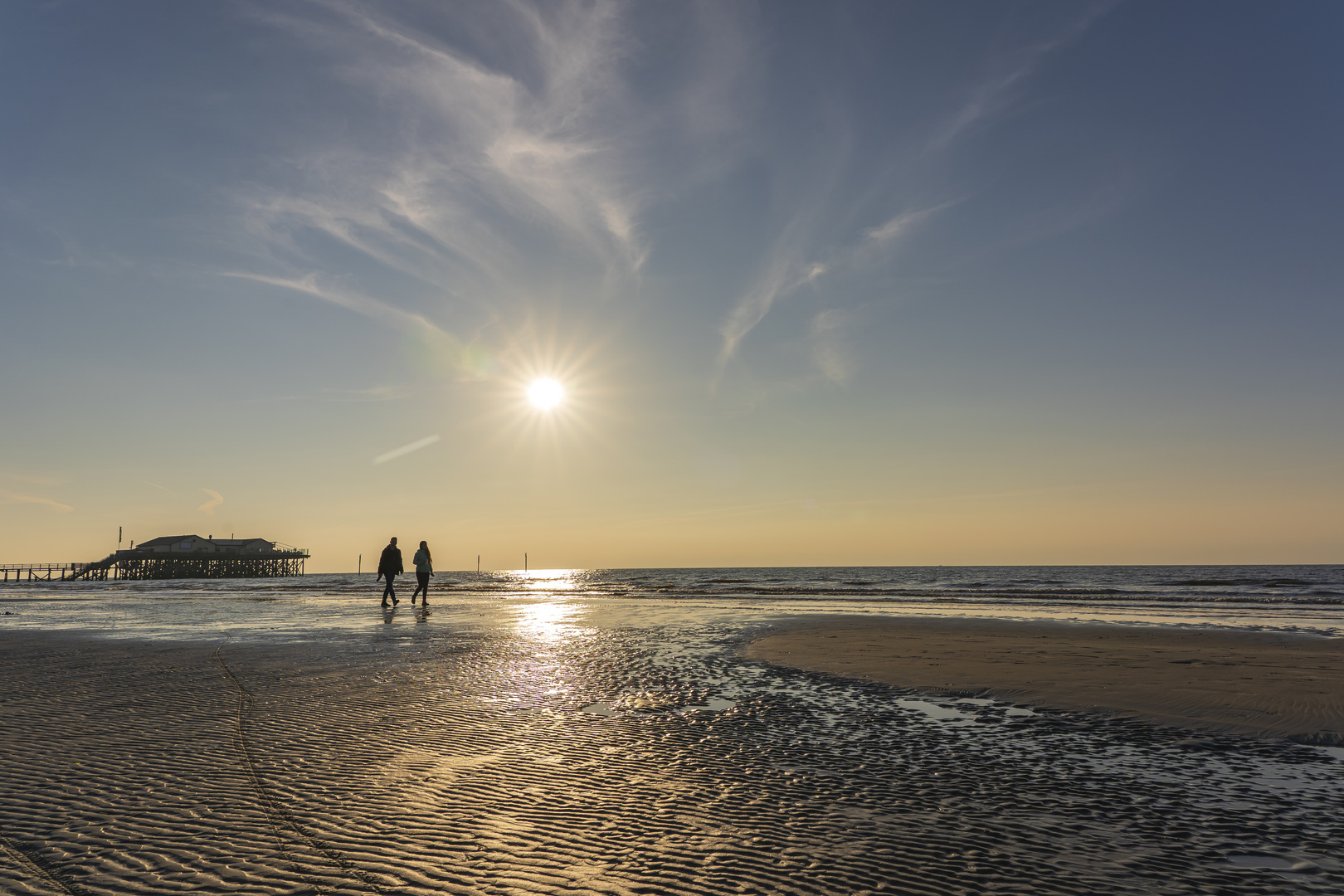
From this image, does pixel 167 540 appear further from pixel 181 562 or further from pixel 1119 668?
pixel 1119 668

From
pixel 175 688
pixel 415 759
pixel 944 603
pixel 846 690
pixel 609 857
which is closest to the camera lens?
pixel 609 857

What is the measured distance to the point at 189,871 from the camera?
3.28m

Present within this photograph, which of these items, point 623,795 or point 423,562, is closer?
point 623,795

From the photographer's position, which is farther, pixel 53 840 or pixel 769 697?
pixel 769 697

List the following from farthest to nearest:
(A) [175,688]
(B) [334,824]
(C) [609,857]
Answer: (A) [175,688]
(B) [334,824]
(C) [609,857]

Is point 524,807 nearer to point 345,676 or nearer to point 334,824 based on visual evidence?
point 334,824

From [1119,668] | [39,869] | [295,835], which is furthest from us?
[1119,668]

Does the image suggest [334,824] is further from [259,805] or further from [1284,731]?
[1284,731]

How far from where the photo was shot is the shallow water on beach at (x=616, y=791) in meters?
3.38

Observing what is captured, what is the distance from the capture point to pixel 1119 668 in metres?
10.7

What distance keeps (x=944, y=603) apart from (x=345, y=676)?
83.3 feet

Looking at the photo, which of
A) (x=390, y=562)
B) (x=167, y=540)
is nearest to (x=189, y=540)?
(x=167, y=540)

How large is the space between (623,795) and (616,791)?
0.10 m

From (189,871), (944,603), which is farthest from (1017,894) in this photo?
(944,603)
